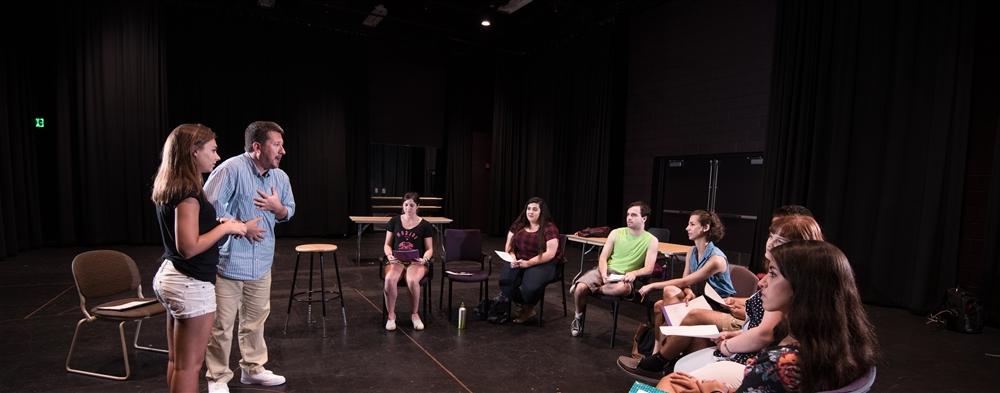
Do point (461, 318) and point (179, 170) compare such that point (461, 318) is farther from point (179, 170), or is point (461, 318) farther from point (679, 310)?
point (179, 170)


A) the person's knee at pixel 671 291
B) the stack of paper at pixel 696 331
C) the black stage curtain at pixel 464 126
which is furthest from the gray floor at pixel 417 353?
the black stage curtain at pixel 464 126

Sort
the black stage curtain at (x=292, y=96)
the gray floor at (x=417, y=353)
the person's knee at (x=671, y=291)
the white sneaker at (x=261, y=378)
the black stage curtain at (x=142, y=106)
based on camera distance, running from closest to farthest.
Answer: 1. the white sneaker at (x=261, y=378)
2. the gray floor at (x=417, y=353)
3. the person's knee at (x=671, y=291)
4. the black stage curtain at (x=142, y=106)
5. the black stage curtain at (x=292, y=96)

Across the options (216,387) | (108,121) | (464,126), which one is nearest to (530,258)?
(216,387)

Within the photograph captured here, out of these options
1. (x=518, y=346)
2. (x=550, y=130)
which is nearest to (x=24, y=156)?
(x=518, y=346)

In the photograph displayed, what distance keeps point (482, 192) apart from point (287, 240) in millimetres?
4672

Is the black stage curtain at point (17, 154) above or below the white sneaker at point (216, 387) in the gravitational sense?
above

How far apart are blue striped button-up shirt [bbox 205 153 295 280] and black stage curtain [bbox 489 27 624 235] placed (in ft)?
23.1

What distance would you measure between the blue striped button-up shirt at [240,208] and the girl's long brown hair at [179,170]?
1.94ft

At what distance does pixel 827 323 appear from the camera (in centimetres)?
142

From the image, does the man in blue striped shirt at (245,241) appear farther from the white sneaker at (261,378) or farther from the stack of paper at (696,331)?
the stack of paper at (696,331)

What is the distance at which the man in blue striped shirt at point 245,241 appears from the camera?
2.48 m

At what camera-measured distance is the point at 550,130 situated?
1051cm

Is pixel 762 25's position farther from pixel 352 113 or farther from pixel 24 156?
pixel 24 156

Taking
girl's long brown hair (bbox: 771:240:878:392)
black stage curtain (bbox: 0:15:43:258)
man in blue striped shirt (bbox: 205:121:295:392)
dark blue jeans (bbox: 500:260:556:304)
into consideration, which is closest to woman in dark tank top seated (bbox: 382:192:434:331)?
dark blue jeans (bbox: 500:260:556:304)
